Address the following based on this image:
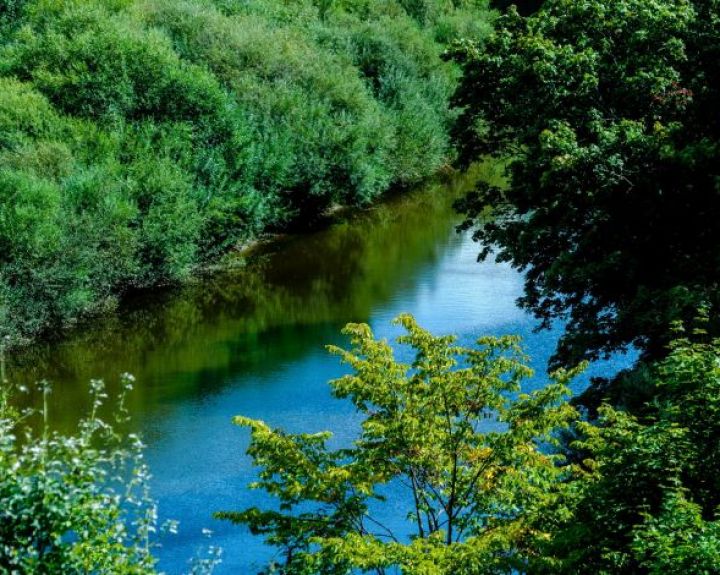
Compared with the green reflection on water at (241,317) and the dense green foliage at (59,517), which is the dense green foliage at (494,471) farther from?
the green reflection on water at (241,317)

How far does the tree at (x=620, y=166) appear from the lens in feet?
66.0

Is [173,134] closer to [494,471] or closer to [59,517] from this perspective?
[494,471]

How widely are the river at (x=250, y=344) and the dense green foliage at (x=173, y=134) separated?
6.81 ft

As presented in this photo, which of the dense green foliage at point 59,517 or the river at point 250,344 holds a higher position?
the river at point 250,344

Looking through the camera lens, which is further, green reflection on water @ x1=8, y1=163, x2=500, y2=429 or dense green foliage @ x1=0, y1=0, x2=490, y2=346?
dense green foliage @ x1=0, y1=0, x2=490, y2=346

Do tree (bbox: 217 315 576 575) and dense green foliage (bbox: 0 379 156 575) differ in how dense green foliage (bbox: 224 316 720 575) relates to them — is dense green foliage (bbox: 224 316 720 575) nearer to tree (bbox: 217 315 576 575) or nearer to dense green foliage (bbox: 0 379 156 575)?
tree (bbox: 217 315 576 575)

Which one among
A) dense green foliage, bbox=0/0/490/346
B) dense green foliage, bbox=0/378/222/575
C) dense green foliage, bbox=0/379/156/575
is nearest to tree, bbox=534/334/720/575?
dense green foliage, bbox=0/378/222/575

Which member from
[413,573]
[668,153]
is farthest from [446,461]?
[668,153]

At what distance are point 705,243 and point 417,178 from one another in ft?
117

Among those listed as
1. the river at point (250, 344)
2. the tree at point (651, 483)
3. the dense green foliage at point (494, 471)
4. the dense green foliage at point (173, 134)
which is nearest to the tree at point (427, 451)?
the dense green foliage at point (494, 471)

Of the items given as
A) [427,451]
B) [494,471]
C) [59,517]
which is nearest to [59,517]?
[59,517]

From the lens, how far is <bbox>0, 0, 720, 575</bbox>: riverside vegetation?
11680mm

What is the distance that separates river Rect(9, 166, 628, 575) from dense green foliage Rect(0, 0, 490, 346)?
2.07 metres

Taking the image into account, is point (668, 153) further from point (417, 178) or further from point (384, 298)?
point (417, 178)
